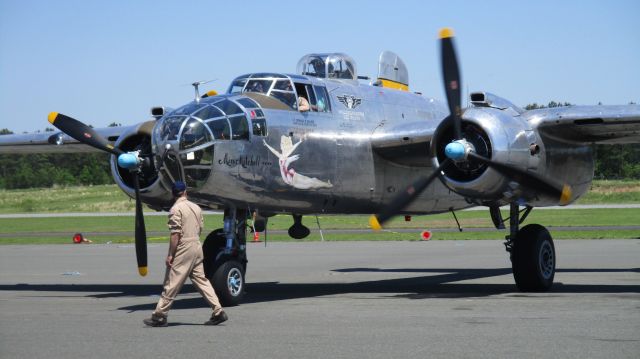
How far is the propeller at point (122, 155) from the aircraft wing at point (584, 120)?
7.39 m

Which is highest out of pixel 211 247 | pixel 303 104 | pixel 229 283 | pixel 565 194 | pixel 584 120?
pixel 303 104

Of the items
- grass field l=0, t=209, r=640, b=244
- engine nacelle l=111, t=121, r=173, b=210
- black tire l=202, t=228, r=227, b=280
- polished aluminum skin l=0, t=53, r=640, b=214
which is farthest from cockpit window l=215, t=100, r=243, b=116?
grass field l=0, t=209, r=640, b=244

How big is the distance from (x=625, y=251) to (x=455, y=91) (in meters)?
15.5

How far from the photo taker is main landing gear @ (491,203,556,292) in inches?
714

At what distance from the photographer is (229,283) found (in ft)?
51.8

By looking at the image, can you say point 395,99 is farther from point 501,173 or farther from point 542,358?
point 542,358

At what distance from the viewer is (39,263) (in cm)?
2909

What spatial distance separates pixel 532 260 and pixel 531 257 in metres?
0.07

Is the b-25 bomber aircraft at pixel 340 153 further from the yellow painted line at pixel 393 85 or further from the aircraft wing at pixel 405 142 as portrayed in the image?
the yellow painted line at pixel 393 85

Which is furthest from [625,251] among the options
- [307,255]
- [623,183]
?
[623,183]

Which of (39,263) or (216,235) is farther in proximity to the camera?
(39,263)

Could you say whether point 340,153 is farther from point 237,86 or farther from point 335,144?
point 237,86

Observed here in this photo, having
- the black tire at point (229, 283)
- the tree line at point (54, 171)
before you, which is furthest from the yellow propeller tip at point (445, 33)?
the tree line at point (54, 171)

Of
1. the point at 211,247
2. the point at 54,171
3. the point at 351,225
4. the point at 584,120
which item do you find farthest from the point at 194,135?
the point at 54,171
